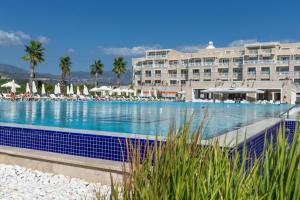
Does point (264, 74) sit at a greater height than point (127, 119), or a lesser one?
greater

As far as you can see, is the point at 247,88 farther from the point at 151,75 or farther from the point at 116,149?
the point at 116,149

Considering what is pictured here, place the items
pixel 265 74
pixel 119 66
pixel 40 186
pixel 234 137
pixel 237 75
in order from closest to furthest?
pixel 40 186
pixel 234 137
pixel 265 74
pixel 237 75
pixel 119 66

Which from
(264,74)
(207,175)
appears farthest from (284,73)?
(207,175)

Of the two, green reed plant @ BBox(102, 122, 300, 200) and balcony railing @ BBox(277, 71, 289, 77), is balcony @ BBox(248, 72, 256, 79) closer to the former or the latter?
balcony railing @ BBox(277, 71, 289, 77)

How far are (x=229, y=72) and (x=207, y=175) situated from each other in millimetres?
53081

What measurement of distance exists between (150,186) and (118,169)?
2870mm

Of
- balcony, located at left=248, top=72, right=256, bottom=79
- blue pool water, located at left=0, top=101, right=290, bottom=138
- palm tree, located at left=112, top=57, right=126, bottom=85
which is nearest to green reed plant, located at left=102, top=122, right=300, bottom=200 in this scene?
blue pool water, located at left=0, top=101, right=290, bottom=138

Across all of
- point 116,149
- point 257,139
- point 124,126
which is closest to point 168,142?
point 116,149

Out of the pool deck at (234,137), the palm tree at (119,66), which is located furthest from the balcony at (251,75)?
the pool deck at (234,137)

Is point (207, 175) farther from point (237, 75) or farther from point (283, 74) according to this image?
point (237, 75)

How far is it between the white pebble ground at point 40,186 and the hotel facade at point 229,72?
125 ft

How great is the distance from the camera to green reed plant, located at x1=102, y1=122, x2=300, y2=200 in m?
1.51

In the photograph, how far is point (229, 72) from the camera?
53.0 metres

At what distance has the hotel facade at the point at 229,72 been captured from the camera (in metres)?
43.4
